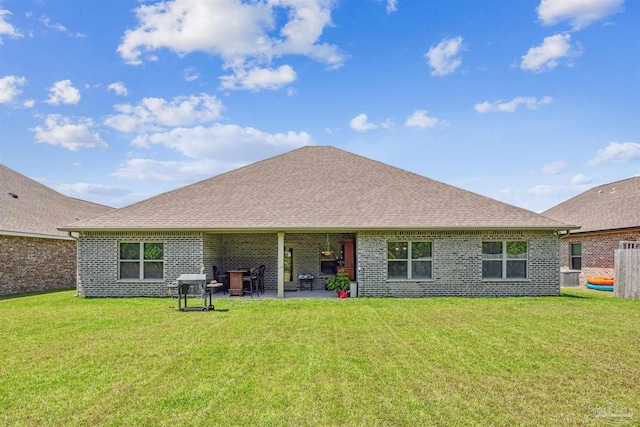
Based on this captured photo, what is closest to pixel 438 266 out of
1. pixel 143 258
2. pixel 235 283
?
pixel 235 283

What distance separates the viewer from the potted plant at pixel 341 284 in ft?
48.1

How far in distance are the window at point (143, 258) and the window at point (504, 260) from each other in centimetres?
1149

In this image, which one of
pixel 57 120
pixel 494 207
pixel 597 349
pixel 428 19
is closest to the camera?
pixel 597 349

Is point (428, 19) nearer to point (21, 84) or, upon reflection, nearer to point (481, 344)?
point (481, 344)

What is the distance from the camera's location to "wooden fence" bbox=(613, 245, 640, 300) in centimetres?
1465

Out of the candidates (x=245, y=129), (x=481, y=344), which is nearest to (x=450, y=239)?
(x=481, y=344)

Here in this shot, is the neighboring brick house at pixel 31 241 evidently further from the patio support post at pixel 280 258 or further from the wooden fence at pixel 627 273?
the wooden fence at pixel 627 273

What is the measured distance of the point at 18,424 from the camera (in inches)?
174

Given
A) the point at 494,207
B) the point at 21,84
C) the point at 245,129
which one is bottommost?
the point at 494,207

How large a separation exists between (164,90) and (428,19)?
32.6 feet

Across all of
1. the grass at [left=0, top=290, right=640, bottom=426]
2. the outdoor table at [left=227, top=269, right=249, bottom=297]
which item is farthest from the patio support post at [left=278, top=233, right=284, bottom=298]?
the grass at [left=0, top=290, right=640, bottom=426]

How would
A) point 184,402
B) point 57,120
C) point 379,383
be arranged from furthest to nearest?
point 57,120, point 379,383, point 184,402

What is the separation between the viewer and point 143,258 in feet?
49.2

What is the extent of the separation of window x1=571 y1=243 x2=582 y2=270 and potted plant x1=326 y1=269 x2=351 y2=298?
13019 mm
